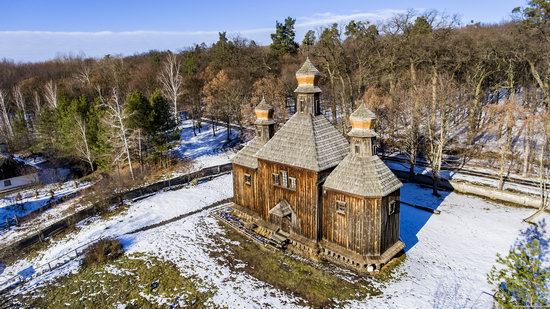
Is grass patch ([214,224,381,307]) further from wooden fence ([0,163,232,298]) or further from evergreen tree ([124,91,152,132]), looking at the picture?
evergreen tree ([124,91,152,132])

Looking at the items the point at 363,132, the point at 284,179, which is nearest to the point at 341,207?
the point at 284,179

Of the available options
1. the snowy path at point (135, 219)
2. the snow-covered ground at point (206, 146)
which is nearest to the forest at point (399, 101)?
the snow-covered ground at point (206, 146)

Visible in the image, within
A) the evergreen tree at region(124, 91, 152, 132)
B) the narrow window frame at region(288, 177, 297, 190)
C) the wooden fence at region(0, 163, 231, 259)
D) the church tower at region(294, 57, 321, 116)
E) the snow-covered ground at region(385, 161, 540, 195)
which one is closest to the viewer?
the narrow window frame at region(288, 177, 297, 190)

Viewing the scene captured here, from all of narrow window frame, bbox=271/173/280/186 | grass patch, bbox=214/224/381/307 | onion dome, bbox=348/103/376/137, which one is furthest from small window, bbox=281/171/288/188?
onion dome, bbox=348/103/376/137

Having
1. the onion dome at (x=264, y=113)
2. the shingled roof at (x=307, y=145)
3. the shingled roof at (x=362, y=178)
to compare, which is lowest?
the shingled roof at (x=362, y=178)

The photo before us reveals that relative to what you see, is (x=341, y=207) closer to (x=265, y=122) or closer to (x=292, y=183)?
(x=292, y=183)

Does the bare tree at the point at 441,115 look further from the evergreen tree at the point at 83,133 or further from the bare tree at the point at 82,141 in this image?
the bare tree at the point at 82,141
